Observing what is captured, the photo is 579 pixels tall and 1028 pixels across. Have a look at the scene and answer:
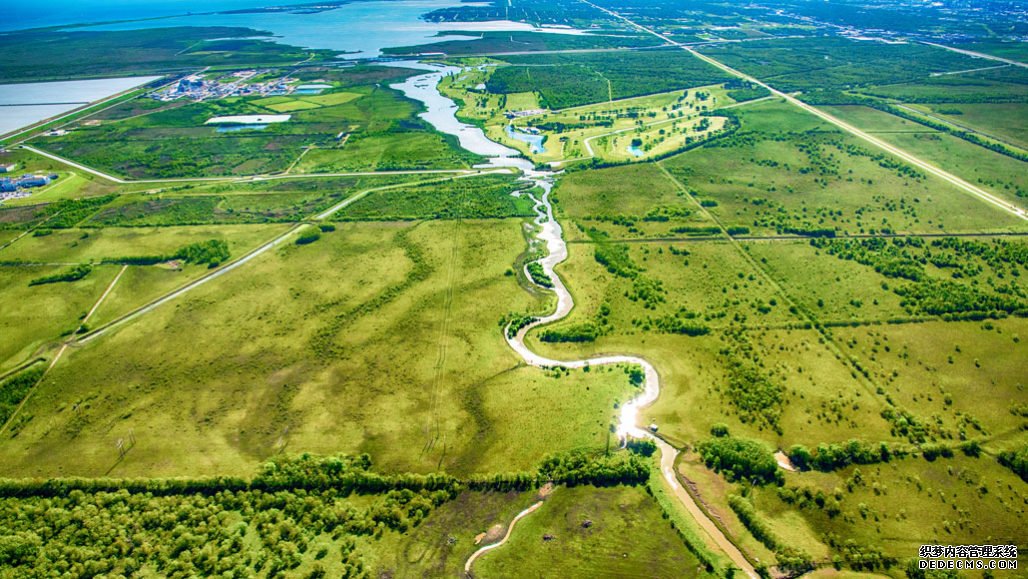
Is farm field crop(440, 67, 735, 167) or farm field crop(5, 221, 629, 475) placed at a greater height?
farm field crop(440, 67, 735, 167)

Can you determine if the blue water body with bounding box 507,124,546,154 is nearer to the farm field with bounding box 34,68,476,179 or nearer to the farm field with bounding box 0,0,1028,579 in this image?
the farm field with bounding box 0,0,1028,579

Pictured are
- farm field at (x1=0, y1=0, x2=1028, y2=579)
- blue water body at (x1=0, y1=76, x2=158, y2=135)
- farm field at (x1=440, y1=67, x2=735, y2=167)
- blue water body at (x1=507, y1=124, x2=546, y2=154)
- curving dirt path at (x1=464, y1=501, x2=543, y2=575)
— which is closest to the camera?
curving dirt path at (x1=464, y1=501, x2=543, y2=575)

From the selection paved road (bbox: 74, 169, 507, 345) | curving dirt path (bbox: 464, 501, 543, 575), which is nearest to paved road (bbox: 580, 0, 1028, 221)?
curving dirt path (bbox: 464, 501, 543, 575)

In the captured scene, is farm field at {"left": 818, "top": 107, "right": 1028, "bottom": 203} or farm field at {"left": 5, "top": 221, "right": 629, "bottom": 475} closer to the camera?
farm field at {"left": 5, "top": 221, "right": 629, "bottom": 475}

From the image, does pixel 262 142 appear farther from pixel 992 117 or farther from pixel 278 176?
pixel 992 117

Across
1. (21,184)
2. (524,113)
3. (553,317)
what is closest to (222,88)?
(21,184)

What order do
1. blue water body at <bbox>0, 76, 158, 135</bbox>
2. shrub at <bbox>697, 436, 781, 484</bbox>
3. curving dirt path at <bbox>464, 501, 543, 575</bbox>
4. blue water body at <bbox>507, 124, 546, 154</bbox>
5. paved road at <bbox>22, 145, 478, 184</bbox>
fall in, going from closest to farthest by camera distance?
curving dirt path at <bbox>464, 501, 543, 575</bbox>
shrub at <bbox>697, 436, 781, 484</bbox>
paved road at <bbox>22, 145, 478, 184</bbox>
blue water body at <bbox>507, 124, 546, 154</bbox>
blue water body at <bbox>0, 76, 158, 135</bbox>

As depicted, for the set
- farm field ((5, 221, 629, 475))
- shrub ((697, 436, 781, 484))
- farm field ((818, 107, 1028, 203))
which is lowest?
shrub ((697, 436, 781, 484))

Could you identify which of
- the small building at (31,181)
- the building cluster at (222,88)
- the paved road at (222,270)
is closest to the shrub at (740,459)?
the paved road at (222,270)
